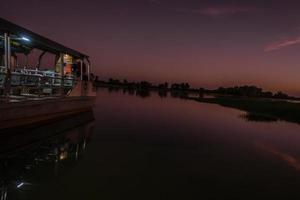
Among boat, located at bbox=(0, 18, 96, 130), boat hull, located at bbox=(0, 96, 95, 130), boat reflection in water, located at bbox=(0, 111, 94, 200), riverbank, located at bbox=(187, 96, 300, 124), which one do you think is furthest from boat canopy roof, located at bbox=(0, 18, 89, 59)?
riverbank, located at bbox=(187, 96, 300, 124)

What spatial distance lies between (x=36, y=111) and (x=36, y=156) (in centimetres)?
486

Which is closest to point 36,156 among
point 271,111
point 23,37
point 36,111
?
point 36,111

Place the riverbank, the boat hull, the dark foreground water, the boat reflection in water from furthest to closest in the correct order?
1. the riverbank
2. the boat hull
3. the dark foreground water
4. the boat reflection in water

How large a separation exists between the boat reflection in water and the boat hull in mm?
443

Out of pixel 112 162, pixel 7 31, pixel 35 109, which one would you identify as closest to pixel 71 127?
pixel 35 109

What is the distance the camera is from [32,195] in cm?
556

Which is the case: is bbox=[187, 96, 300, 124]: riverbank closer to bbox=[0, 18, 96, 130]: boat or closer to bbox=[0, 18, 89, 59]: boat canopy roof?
bbox=[0, 18, 96, 130]: boat

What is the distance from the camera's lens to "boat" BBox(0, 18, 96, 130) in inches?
433

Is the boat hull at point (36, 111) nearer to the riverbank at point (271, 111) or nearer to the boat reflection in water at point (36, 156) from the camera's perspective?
the boat reflection in water at point (36, 156)

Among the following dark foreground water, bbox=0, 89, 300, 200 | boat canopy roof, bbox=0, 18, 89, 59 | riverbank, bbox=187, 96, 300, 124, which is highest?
boat canopy roof, bbox=0, 18, 89, 59

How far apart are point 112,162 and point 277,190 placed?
448cm

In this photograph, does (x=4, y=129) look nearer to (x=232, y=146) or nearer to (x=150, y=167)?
(x=150, y=167)

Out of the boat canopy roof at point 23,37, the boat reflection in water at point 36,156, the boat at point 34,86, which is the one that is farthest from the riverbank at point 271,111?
the boat reflection in water at point 36,156

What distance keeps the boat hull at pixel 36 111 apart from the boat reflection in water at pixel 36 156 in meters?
0.44
